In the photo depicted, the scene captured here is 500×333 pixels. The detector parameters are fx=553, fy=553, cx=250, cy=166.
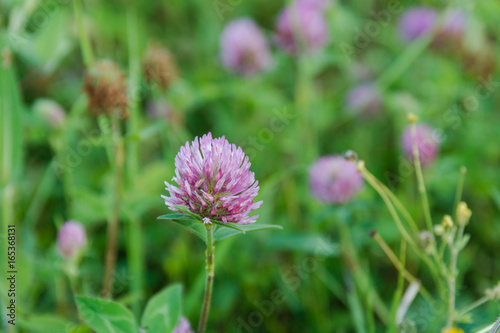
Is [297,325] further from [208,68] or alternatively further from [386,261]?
[208,68]

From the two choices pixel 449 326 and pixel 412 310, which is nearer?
pixel 449 326

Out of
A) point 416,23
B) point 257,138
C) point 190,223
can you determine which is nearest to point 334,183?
point 257,138

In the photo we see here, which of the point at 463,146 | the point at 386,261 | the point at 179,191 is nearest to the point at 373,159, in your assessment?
the point at 463,146

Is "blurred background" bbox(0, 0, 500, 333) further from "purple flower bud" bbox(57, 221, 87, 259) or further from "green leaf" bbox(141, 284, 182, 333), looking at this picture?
"green leaf" bbox(141, 284, 182, 333)

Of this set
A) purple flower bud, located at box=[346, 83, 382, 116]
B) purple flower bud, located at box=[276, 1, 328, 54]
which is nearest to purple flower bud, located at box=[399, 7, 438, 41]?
purple flower bud, located at box=[346, 83, 382, 116]

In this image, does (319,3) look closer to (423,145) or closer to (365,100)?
(365,100)

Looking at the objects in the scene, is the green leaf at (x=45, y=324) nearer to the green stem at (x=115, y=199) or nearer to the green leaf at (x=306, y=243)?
the green stem at (x=115, y=199)
